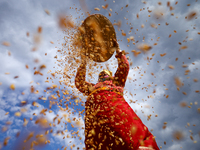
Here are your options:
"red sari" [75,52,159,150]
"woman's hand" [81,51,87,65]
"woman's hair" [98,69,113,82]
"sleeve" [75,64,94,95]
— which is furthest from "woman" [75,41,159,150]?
"woman's hand" [81,51,87,65]

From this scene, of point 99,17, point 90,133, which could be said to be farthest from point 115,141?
point 99,17

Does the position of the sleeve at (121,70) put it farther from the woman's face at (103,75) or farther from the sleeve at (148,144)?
the sleeve at (148,144)

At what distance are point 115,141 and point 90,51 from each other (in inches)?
83.9

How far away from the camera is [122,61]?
127 inches

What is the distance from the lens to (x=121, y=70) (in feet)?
10.7

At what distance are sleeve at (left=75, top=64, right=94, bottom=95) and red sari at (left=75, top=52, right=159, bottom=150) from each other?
51 cm

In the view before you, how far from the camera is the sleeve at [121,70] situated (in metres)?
3.23

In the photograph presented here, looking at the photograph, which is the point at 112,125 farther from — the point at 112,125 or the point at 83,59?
the point at 83,59

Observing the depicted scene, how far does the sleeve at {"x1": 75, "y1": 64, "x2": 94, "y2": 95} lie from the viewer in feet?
10.2

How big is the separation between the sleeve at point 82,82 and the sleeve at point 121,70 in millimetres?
787

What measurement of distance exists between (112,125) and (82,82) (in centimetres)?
148

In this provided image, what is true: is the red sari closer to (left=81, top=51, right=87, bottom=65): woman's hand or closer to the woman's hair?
the woman's hair

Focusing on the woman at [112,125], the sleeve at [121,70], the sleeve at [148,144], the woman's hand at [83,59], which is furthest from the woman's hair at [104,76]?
the sleeve at [148,144]

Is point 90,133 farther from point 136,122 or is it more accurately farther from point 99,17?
point 99,17
